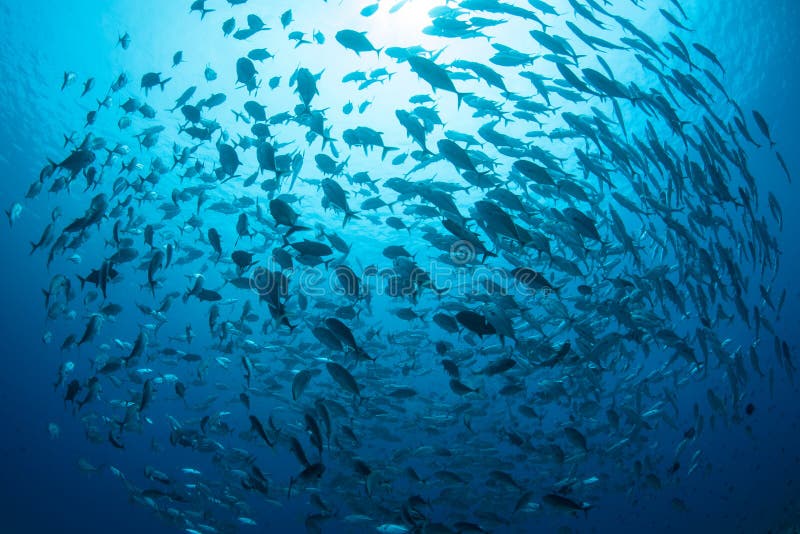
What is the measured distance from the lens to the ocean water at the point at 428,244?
7109 millimetres

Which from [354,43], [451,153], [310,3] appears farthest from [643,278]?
[310,3]

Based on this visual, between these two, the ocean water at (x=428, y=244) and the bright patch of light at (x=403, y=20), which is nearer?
the ocean water at (x=428, y=244)

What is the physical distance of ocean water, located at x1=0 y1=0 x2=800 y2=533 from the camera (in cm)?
711

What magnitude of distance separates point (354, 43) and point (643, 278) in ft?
20.6

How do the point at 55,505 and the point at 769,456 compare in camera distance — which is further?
the point at 769,456

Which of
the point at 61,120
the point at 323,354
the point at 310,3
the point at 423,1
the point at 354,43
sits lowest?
the point at 323,354

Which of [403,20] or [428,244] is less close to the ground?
[403,20]

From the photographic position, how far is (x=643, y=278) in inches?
290

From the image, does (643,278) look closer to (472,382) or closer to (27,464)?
(472,382)

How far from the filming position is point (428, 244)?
20219 millimetres

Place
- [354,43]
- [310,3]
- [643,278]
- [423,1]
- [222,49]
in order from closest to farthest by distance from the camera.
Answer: [354,43] < [643,278] < [423,1] < [310,3] < [222,49]

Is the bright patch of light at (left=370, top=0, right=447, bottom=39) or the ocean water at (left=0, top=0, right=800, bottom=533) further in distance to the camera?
the bright patch of light at (left=370, top=0, right=447, bottom=39)

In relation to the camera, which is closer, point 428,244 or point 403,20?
point 403,20

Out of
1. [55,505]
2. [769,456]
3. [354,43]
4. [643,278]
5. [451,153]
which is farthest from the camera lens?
[769,456]
